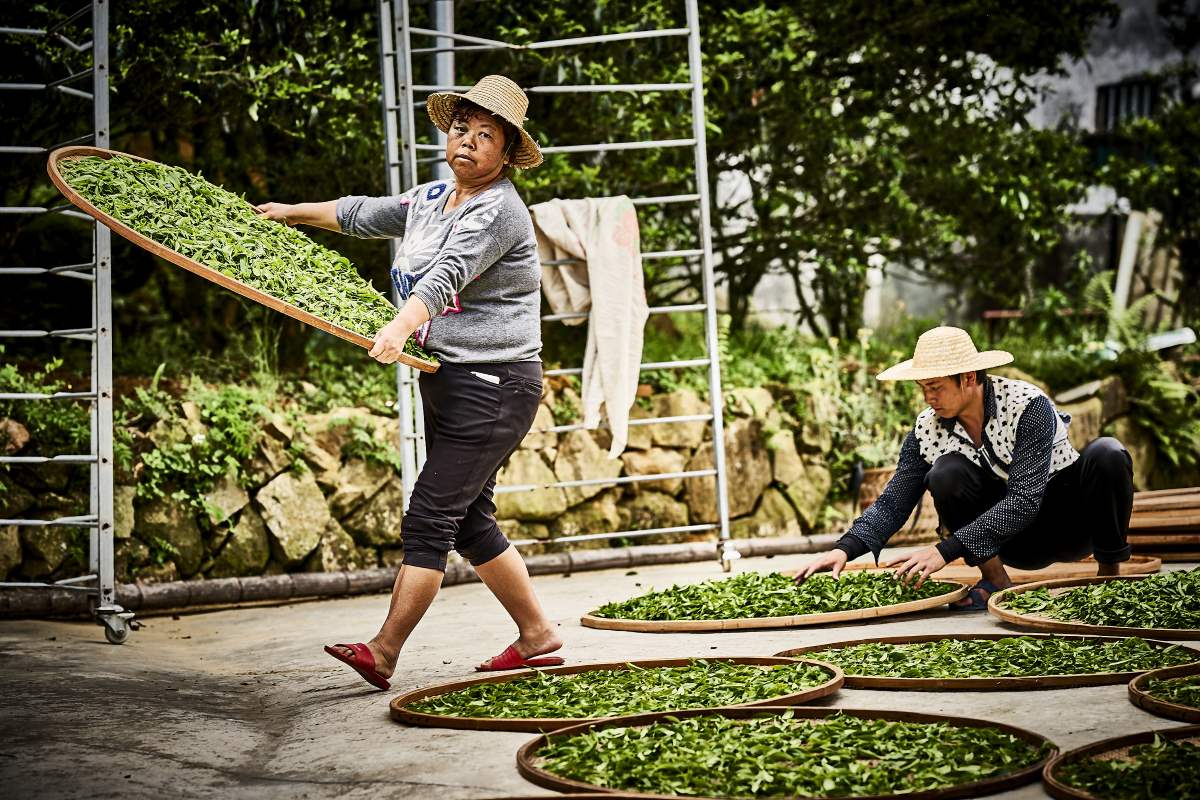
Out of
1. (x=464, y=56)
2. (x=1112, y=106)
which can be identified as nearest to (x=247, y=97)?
(x=464, y=56)

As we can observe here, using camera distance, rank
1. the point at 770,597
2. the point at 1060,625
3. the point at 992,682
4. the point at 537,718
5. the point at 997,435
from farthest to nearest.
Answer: the point at 770,597 → the point at 997,435 → the point at 1060,625 → the point at 992,682 → the point at 537,718

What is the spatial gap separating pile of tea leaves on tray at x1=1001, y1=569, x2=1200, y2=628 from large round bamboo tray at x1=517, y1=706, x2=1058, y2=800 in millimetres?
1361

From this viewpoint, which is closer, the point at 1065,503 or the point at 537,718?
the point at 537,718

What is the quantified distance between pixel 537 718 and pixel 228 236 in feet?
5.69

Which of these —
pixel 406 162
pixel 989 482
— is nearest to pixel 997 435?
pixel 989 482

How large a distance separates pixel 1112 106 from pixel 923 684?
537 inches

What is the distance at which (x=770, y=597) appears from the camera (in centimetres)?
462

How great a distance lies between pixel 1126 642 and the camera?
142 inches

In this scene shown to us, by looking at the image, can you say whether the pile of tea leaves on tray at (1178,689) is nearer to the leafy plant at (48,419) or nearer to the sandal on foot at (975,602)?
the sandal on foot at (975,602)

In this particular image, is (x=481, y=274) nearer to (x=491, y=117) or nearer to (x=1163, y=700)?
(x=491, y=117)

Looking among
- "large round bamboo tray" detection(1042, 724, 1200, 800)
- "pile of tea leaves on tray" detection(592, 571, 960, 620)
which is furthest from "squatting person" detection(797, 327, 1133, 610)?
"large round bamboo tray" detection(1042, 724, 1200, 800)

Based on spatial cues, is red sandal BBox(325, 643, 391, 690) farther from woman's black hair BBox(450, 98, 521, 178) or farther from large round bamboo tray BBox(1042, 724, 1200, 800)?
large round bamboo tray BBox(1042, 724, 1200, 800)

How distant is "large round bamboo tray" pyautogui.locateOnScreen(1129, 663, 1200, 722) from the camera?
2773mm

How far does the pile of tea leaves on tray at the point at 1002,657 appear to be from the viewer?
3.38 metres
